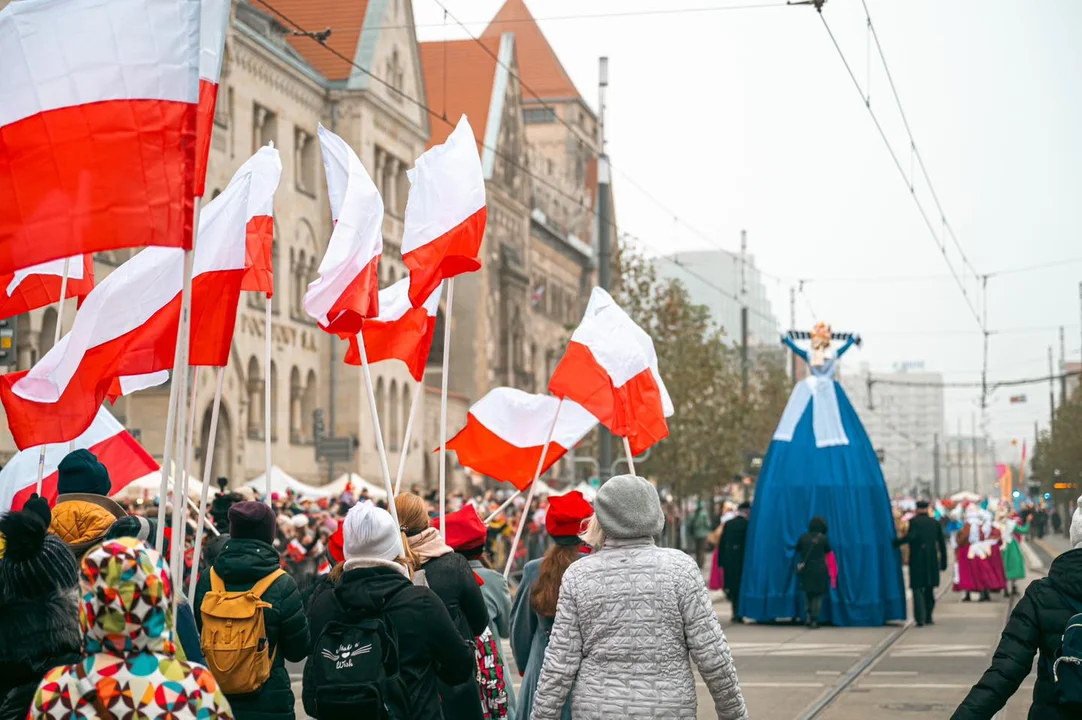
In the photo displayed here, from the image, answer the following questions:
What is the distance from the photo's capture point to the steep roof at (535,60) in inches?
3162

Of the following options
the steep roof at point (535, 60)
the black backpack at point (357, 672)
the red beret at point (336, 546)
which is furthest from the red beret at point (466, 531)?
the steep roof at point (535, 60)

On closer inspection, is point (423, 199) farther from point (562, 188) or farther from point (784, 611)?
point (562, 188)

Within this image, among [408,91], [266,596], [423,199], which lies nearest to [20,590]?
[266,596]

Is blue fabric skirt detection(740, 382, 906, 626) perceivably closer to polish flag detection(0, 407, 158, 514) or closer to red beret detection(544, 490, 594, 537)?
polish flag detection(0, 407, 158, 514)

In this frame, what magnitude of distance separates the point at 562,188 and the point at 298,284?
3284 centimetres

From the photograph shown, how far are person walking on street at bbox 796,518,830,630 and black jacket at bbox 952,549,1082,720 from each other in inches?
674

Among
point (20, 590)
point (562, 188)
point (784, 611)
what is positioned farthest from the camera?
point (562, 188)

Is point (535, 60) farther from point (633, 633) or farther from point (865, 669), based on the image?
point (633, 633)

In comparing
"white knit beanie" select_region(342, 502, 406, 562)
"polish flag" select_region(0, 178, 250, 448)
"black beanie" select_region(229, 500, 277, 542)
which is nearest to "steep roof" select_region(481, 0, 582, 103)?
"polish flag" select_region(0, 178, 250, 448)

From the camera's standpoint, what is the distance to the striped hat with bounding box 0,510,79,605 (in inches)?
254

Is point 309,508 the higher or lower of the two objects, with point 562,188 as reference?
lower

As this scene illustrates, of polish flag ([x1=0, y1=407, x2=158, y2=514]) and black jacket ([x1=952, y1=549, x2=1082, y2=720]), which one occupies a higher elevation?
polish flag ([x1=0, y1=407, x2=158, y2=514])

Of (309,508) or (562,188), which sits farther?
(562,188)

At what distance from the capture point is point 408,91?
52531 mm
